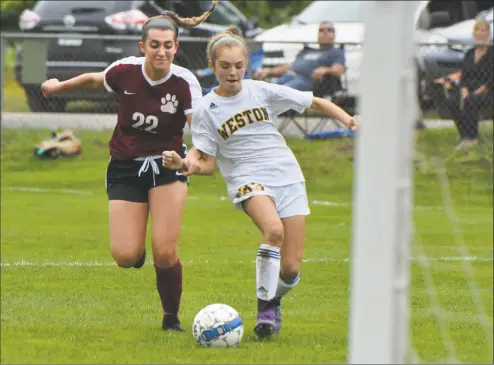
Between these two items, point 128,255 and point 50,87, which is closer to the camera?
point 128,255

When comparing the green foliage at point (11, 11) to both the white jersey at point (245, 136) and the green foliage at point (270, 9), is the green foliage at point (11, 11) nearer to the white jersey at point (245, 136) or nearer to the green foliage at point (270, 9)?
the green foliage at point (270, 9)

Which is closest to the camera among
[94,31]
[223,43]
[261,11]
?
[223,43]

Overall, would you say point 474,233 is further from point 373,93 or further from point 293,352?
point 373,93

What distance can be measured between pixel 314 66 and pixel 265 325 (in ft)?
32.3

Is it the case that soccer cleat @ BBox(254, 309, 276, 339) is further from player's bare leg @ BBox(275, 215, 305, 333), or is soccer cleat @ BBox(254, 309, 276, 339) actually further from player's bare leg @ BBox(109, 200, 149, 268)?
player's bare leg @ BBox(109, 200, 149, 268)

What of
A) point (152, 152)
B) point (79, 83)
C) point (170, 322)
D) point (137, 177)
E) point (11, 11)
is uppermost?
point (79, 83)

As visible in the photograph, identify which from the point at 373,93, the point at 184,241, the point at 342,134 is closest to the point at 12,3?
the point at 342,134

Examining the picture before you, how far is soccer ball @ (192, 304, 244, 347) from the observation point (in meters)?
7.14

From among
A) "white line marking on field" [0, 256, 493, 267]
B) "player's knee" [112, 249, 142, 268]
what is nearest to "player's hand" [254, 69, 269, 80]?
"white line marking on field" [0, 256, 493, 267]

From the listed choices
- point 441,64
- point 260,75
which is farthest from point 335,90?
point 441,64

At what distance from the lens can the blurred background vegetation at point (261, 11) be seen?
2750 centimetres

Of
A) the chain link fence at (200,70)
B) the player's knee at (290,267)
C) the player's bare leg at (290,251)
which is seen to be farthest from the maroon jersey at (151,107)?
the chain link fence at (200,70)

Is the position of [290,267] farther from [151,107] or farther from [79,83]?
[79,83]

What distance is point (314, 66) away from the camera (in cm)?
1695
